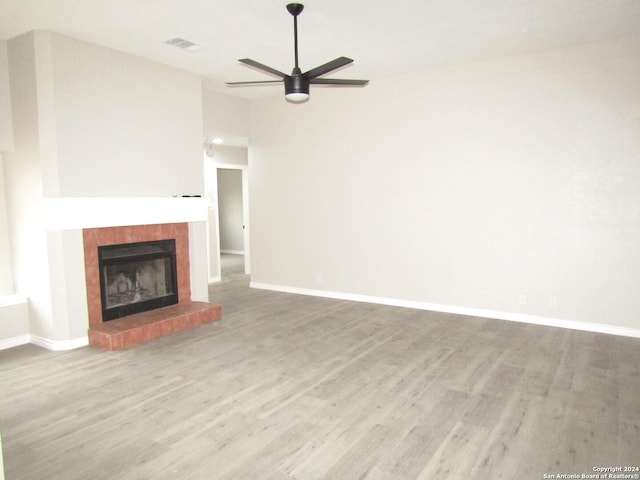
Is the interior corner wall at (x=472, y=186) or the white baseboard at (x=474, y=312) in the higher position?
the interior corner wall at (x=472, y=186)

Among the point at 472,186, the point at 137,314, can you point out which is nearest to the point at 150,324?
the point at 137,314

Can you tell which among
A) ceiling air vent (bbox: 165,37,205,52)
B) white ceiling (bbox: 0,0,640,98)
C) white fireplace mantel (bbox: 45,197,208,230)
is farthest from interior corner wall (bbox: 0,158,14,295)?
ceiling air vent (bbox: 165,37,205,52)

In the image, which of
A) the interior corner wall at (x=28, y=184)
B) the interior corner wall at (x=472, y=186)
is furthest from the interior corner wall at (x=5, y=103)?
the interior corner wall at (x=472, y=186)

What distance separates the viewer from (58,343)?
167 inches

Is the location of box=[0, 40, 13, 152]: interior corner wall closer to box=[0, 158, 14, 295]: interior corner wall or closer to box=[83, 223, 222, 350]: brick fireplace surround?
box=[0, 158, 14, 295]: interior corner wall

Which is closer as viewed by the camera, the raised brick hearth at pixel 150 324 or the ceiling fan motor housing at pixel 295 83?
the ceiling fan motor housing at pixel 295 83

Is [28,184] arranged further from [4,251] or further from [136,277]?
[136,277]

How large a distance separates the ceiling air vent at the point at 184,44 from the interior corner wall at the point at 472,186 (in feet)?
6.94

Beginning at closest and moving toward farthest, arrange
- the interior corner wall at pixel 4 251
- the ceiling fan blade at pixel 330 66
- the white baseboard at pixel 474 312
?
the ceiling fan blade at pixel 330 66 → the interior corner wall at pixel 4 251 → the white baseboard at pixel 474 312

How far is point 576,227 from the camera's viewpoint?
4688 millimetres

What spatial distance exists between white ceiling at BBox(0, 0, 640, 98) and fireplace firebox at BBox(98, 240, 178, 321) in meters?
2.17

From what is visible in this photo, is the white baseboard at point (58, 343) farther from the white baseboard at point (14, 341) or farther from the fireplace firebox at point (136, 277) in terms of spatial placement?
the fireplace firebox at point (136, 277)

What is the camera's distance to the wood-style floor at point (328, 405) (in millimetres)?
2391

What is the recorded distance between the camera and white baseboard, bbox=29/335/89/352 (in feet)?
13.9
